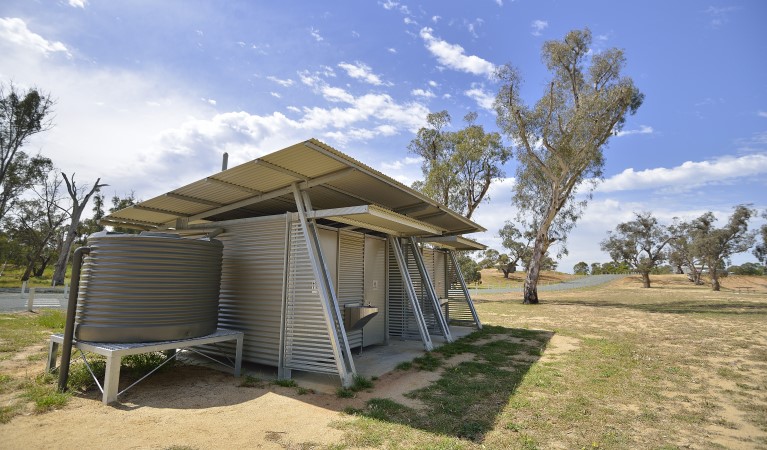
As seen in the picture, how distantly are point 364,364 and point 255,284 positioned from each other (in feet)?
8.80

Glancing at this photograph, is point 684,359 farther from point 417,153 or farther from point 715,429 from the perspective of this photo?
point 417,153

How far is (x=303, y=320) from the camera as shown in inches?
255

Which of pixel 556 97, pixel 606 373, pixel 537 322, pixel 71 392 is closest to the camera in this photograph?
pixel 71 392

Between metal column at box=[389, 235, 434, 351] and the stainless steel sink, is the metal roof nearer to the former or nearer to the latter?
metal column at box=[389, 235, 434, 351]

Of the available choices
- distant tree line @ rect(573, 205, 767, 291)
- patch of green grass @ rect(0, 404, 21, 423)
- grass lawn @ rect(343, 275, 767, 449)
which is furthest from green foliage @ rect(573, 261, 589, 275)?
patch of green grass @ rect(0, 404, 21, 423)

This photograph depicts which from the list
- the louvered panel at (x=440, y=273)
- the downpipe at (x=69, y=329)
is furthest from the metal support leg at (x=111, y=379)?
the louvered panel at (x=440, y=273)

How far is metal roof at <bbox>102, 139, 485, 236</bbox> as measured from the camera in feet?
19.9

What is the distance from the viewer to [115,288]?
222 inches

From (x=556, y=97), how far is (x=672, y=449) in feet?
78.2

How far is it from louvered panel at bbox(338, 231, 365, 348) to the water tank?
3041 mm

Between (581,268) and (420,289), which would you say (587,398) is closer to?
(420,289)

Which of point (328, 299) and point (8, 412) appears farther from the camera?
point (328, 299)

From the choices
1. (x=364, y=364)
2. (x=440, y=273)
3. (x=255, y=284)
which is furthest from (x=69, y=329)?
(x=440, y=273)

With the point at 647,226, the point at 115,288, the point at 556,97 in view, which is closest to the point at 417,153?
the point at 556,97
